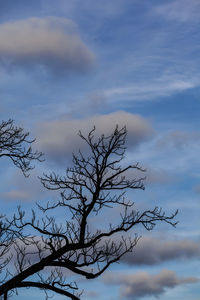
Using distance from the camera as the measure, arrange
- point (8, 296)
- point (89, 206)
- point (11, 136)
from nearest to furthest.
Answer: point (89, 206), point (8, 296), point (11, 136)

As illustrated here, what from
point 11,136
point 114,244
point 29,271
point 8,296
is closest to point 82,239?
point 114,244

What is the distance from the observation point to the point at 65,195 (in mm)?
15711

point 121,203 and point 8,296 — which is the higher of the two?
point 121,203

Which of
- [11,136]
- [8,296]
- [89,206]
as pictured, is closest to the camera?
[89,206]

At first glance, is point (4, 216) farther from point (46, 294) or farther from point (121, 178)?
point (121, 178)

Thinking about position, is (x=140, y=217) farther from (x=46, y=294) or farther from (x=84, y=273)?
(x=46, y=294)

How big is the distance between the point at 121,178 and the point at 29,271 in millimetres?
3937

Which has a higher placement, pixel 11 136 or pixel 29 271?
pixel 11 136

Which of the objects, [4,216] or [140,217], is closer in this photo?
[140,217]

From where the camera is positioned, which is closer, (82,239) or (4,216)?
(82,239)

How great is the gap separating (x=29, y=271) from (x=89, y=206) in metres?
2.80

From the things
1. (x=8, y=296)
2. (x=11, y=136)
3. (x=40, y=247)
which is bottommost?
(x=8, y=296)

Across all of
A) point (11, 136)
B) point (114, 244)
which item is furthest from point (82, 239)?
point (11, 136)

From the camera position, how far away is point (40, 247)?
1644 centimetres
